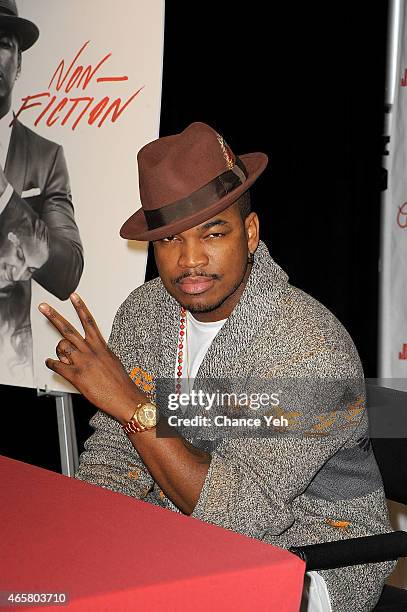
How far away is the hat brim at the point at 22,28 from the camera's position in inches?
113

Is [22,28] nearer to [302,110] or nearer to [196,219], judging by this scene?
[302,110]

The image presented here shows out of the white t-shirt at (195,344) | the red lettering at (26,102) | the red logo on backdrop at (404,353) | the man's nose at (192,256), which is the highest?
the red lettering at (26,102)

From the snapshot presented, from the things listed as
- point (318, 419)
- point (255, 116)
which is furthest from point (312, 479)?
point (255, 116)

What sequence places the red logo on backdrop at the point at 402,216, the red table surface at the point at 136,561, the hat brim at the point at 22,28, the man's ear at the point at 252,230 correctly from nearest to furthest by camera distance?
the red table surface at the point at 136,561 < the man's ear at the point at 252,230 < the hat brim at the point at 22,28 < the red logo on backdrop at the point at 402,216

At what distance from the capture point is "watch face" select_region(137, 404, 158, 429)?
159cm

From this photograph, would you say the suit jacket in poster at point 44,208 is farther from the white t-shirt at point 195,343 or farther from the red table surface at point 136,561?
the red table surface at point 136,561

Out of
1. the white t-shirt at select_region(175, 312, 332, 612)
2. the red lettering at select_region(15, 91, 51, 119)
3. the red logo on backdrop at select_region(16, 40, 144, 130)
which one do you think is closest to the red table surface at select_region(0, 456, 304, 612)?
the white t-shirt at select_region(175, 312, 332, 612)

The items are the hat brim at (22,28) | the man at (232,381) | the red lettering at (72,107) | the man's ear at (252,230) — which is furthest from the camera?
the hat brim at (22,28)

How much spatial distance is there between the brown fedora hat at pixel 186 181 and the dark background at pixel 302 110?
41.0 inches

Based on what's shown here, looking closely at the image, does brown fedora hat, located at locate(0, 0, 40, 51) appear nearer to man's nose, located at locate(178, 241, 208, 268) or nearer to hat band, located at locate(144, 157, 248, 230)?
hat band, located at locate(144, 157, 248, 230)

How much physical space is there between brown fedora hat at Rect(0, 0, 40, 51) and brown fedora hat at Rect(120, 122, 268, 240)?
1.15 meters

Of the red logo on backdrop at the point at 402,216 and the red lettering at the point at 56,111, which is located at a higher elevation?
the red lettering at the point at 56,111

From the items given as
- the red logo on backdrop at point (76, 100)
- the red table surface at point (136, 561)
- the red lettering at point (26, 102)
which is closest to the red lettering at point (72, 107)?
the red logo on backdrop at point (76, 100)

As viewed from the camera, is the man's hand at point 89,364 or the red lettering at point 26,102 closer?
the man's hand at point 89,364
